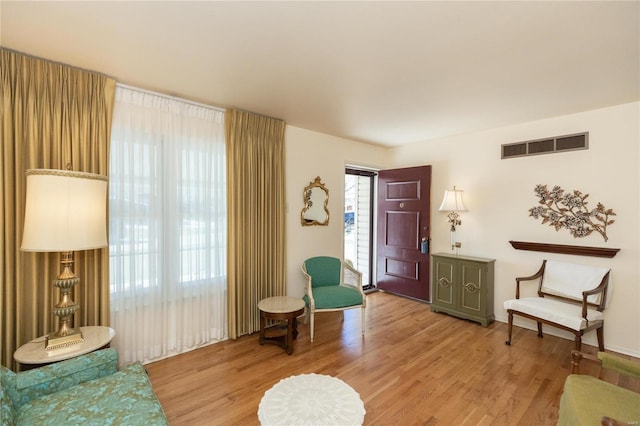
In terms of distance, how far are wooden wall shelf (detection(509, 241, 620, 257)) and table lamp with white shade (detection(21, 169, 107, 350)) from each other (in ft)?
14.0

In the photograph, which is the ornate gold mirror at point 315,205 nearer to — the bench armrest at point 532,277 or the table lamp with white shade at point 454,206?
the table lamp with white shade at point 454,206

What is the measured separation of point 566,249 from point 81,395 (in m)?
4.38

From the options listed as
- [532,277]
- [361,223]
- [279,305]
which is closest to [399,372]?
[279,305]

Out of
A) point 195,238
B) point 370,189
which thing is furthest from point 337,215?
point 195,238

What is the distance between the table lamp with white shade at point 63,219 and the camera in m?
1.69

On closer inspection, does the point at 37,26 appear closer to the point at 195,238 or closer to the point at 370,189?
the point at 195,238

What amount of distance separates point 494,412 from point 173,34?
3.35m

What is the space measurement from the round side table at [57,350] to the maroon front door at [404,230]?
3.90 meters

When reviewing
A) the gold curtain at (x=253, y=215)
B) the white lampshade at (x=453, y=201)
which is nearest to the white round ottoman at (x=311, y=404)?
the gold curtain at (x=253, y=215)

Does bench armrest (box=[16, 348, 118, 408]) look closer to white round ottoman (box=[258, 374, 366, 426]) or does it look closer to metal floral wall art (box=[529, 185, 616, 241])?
white round ottoman (box=[258, 374, 366, 426])

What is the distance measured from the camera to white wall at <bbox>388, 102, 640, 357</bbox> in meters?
2.88

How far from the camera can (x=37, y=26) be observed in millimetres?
1733

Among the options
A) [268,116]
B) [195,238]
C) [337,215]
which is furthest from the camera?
[337,215]

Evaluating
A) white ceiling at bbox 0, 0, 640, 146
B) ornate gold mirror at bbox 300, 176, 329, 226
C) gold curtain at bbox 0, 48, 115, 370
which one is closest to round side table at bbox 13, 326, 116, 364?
gold curtain at bbox 0, 48, 115, 370
